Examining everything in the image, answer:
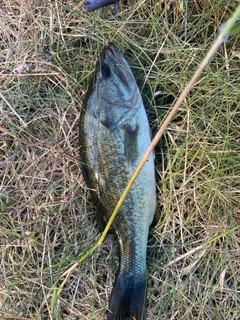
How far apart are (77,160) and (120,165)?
378 mm

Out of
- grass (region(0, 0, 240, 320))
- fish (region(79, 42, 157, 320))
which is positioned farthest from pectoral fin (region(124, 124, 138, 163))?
grass (region(0, 0, 240, 320))

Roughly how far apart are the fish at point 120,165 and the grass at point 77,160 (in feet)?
0.64

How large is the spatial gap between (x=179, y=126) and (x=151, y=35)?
58 centimetres

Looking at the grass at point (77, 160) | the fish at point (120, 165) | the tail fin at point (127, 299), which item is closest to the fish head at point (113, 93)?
the fish at point (120, 165)

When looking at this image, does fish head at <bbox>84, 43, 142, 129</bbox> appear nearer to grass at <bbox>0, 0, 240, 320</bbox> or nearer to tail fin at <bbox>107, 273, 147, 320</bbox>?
grass at <bbox>0, 0, 240, 320</bbox>

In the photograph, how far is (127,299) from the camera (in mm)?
1956

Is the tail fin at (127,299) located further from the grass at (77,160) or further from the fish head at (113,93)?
the fish head at (113,93)

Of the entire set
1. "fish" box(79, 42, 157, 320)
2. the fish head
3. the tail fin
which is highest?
the fish head

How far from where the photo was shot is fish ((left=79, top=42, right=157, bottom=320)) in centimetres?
195

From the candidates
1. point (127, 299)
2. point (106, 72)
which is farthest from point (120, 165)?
point (127, 299)

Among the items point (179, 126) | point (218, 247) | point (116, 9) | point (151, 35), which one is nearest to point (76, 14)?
point (116, 9)

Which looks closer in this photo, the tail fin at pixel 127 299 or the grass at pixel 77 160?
the tail fin at pixel 127 299

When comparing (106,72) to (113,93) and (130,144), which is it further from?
(130,144)

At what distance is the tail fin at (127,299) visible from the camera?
1952 millimetres
